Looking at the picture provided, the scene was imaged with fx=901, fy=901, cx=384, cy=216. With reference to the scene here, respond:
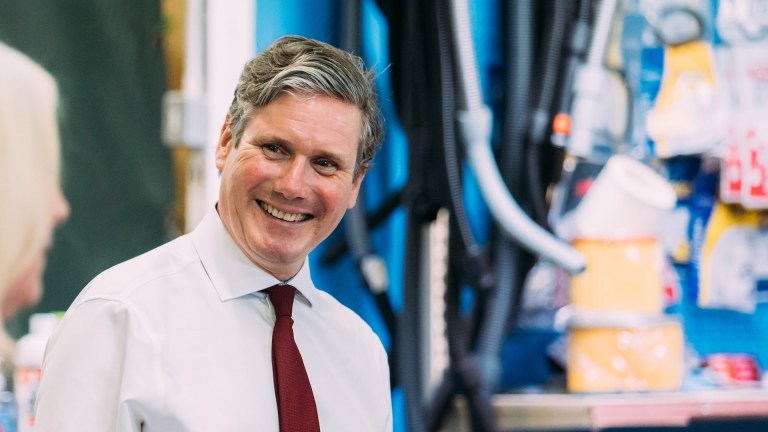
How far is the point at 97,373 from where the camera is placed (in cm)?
100

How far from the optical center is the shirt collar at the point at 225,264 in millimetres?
1157

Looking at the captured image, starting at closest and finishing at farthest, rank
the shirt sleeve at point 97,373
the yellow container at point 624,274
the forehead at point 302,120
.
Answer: the shirt sleeve at point 97,373 → the forehead at point 302,120 → the yellow container at point 624,274

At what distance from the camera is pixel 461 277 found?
2215 mm

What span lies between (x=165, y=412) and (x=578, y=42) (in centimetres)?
155

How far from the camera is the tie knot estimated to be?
1.19m

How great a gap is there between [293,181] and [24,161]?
903 mm

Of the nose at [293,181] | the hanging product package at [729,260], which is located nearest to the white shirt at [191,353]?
the nose at [293,181]

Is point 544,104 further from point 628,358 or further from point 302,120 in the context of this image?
point 302,120

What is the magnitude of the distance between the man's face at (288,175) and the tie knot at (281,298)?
0.04 m

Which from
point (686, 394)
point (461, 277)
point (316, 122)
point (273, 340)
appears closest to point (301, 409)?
point (273, 340)

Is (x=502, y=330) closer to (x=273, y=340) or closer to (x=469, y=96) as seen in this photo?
(x=469, y=96)

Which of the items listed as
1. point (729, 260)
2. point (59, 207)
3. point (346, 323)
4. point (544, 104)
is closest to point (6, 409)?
point (59, 207)

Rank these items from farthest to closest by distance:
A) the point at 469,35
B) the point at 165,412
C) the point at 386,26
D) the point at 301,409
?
1. the point at 386,26
2. the point at 469,35
3. the point at 301,409
4. the point at 165,412

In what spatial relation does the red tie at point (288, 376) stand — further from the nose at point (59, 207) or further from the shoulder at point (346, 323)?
the nose at point (59, 207)
